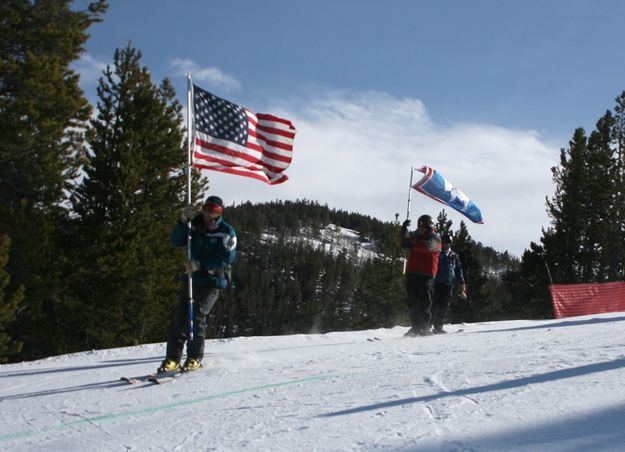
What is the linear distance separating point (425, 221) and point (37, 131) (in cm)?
1439

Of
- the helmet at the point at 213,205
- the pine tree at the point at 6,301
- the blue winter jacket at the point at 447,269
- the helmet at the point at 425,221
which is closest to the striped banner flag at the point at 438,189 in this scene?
the blue winter jacket at the point at 447,269

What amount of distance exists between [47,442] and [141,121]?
22112 mm

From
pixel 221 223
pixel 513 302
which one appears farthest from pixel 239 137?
pixel 513 302

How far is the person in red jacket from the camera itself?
9.11 metres

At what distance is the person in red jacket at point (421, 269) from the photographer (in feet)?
29.9

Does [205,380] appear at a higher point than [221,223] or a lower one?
lower

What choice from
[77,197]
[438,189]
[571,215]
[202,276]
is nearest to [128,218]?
[77,197]

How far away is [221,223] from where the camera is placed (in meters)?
6.22

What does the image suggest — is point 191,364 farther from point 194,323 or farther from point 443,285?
point 443,285

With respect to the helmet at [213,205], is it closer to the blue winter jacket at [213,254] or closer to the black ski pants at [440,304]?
the blue winter jacket at [213,254]

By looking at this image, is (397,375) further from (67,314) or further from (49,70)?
(67,314)

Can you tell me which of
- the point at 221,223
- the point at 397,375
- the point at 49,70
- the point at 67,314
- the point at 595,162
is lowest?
the point at 67,314

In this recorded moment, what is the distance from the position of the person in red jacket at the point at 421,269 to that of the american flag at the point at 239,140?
240cm

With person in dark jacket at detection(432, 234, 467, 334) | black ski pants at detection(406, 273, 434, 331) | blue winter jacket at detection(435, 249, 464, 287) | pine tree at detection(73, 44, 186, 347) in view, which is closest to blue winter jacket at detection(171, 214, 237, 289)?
black ski pants at detection(406, 273, 434, 331)
